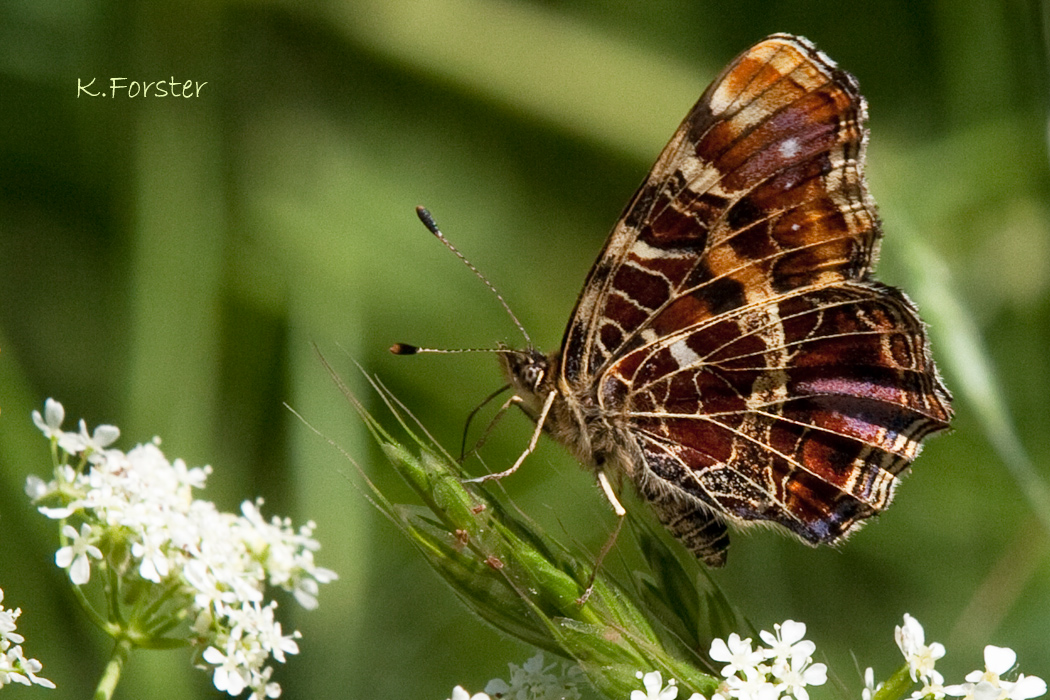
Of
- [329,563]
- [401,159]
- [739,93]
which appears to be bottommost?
[329,563]

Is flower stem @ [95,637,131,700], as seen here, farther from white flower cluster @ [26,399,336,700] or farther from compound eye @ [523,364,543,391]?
compound eye @ [523,364,543,391]

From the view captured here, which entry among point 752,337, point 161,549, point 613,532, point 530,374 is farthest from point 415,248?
point 161,549

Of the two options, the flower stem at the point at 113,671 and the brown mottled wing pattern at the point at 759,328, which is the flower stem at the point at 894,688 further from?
the flower stem at the point at 113,671

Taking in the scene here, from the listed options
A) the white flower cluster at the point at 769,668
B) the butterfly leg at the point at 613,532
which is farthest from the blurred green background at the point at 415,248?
the white flower cluster at the point at 769,668

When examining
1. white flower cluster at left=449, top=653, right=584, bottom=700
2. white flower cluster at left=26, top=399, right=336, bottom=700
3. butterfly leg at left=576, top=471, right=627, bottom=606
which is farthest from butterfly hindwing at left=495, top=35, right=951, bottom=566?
white flower cluster at left=26, top=399, right=336, bottom=700

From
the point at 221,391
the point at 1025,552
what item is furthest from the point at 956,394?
the point at 221,391

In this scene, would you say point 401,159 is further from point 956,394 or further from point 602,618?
point 602,618
